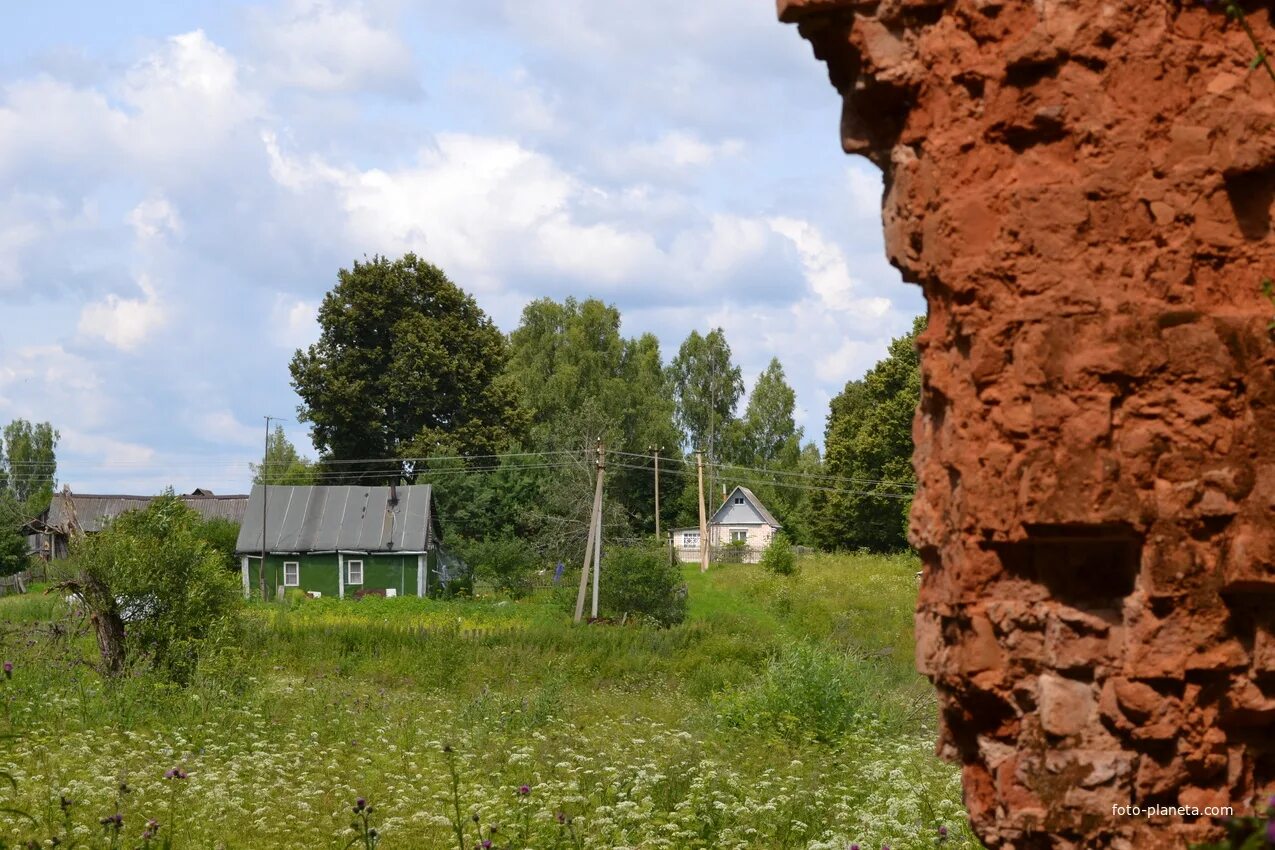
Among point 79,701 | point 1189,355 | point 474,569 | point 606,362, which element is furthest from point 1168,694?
point 606,362

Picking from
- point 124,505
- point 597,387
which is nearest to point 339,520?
point 597,387

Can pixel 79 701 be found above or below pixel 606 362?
below

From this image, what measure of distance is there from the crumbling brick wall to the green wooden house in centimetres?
4545

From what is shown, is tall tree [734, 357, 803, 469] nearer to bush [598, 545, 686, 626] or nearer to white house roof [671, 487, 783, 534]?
white house roof [671, 487, 783, 534]

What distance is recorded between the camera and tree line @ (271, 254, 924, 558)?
5047 centimetres

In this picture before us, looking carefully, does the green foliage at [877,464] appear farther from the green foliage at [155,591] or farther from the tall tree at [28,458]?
the tall tree at [28,458]

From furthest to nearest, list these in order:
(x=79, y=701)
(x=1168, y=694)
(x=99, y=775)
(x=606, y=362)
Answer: (x=606, y=362), (x=79, y=701), (x=99, y=775), (x=1168, y=694)

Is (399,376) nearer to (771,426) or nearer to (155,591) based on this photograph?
(771,426)

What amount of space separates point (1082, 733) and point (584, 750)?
8.48 m

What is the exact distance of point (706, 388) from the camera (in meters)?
66.4

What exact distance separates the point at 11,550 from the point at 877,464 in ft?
115

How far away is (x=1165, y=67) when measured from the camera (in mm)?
3416

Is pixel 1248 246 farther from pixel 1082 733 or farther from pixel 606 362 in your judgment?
pixel 606 362

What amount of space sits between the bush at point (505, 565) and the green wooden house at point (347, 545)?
138 inches
